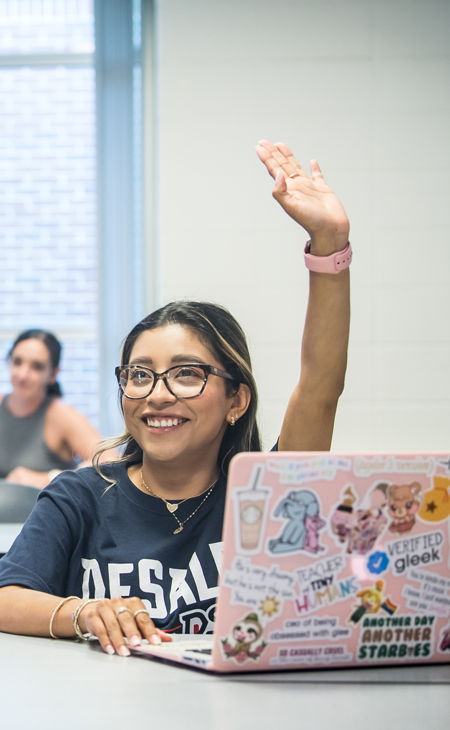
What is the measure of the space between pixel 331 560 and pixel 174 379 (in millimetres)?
616

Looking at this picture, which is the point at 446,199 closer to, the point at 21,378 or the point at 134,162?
the point at 134,162

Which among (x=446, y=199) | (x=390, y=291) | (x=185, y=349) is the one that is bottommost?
(x=185, y=349)

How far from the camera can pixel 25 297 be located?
371cm

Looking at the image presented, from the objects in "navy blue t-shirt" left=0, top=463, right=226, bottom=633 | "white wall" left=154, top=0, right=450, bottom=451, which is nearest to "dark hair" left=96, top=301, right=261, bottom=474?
"navy blue t-shirt" left=0, top=463, right=226, bottom=633

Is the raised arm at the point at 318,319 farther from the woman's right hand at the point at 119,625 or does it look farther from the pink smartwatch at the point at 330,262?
the woman's right hand at the point at 119,625

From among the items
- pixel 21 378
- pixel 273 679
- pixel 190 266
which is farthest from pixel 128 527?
pixel 21 378

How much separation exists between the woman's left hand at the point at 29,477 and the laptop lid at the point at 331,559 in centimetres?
236

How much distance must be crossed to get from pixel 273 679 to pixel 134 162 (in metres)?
2.98

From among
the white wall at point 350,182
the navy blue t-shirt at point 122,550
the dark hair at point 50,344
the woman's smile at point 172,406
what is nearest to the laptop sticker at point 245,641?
the navy blue t-shirt at point 122,550

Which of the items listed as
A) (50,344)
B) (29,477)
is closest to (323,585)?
(29,477)

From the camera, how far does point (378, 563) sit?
660mm

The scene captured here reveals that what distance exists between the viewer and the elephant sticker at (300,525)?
638 millimetres

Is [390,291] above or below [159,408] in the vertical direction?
above

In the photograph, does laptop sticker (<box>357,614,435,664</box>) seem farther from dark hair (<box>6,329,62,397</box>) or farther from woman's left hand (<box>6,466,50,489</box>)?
dark hair (<box>6,329,62,397</box>)
